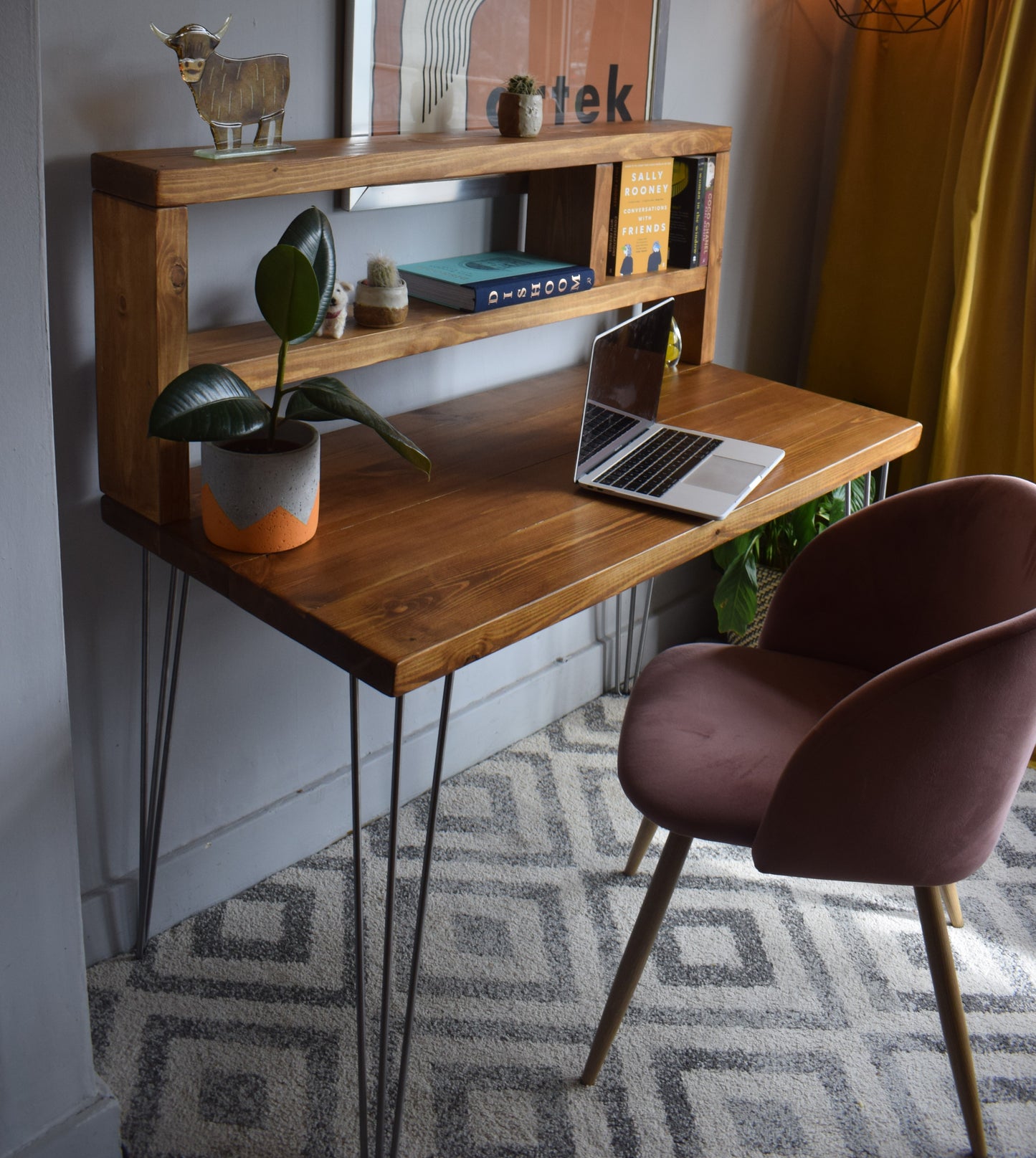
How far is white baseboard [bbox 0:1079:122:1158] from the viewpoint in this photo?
1403 mm

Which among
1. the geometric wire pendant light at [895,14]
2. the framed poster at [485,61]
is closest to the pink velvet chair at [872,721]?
the framed poster at [485,61]

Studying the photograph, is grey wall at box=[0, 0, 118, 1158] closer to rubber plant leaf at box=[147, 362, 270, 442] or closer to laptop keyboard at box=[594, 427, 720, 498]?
rubber plant leaf at box=[147, 362, 270, 442]

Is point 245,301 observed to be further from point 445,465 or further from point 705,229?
point 705,229

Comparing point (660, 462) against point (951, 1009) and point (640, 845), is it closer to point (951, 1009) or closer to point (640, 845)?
point (640, 845)

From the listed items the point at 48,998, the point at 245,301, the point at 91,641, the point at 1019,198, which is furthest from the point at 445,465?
the point at 1019,198

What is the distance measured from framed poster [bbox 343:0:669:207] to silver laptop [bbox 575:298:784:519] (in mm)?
379

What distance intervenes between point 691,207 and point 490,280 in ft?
1.66

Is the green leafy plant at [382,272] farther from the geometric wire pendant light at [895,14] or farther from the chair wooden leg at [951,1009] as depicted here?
the geometric wire pendant light at [895,14]

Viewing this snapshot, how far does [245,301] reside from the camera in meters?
1.65

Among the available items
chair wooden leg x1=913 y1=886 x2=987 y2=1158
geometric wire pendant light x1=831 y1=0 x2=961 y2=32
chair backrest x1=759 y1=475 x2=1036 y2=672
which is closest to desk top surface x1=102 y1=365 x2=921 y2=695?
chair backrest x1=759 y1=475 x2=1036 y2=672

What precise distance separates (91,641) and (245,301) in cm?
Result: 51

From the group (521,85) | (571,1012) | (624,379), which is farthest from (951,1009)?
(521,85)

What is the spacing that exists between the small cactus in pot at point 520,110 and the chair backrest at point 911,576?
739 millimetres

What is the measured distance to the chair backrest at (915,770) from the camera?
4.28ft
